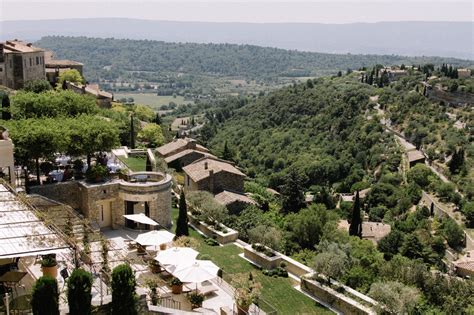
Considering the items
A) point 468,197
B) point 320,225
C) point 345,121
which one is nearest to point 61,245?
point 320,225

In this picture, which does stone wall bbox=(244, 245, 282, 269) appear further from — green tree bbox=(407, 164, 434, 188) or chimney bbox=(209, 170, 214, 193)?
green tree bbox=(407, 164, 434, 188)

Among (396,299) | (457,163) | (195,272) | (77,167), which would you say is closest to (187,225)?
(77,167)

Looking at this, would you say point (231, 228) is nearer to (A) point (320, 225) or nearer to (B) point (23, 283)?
(A) point (320, 225)

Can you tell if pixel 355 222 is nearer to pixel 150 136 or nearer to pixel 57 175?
pixel 150 136

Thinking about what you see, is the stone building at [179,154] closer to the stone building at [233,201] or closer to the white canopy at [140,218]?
the stone building at [233,201]

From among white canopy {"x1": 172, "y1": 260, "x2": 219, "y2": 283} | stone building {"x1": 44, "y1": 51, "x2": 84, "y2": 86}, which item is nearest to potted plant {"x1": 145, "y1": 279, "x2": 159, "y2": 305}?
white canopy {"x1": 172, "y1": 260, "x2": 219, "y2": 283}
